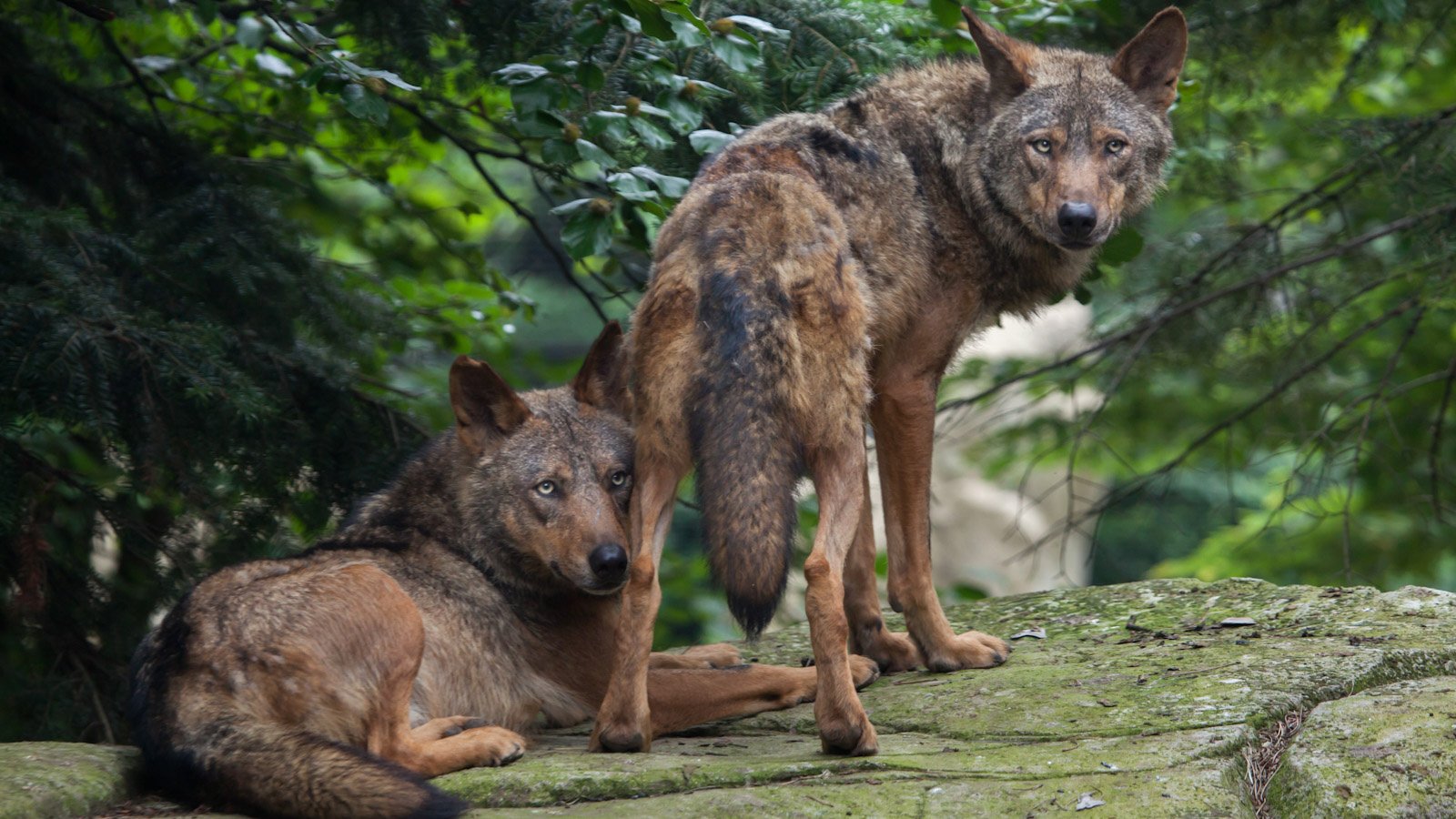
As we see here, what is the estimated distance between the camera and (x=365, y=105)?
16.0ft

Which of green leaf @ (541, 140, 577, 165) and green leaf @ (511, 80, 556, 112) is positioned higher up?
green leaf @ (511, 80, 556, 112)

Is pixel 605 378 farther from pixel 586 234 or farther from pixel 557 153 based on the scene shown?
→ pixel 557 153

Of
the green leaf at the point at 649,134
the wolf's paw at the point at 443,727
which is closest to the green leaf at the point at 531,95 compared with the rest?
the green leaf at the point at 649,134

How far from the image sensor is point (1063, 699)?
479 centimetres

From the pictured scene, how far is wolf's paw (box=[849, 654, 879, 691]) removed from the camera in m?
5.20

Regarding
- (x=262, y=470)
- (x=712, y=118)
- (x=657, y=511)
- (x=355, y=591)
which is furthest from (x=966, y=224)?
(x=262, y=470)

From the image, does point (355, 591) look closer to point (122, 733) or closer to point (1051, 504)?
point (122, 733)

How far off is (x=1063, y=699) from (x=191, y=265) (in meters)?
4.23

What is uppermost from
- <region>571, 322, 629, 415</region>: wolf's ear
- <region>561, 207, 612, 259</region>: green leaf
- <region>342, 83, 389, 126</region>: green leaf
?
<region>561, 207, 612, 259</region>: green leaf

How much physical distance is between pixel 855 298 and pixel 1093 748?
170 centimetres

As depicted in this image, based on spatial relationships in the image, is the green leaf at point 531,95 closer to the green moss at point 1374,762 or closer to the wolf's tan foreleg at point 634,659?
the wolf's tan foreleg at point 634,659

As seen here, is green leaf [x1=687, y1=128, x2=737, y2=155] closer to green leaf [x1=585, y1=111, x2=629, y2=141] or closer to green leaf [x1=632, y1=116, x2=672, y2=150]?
green leaf [x1=632, y1=116, x2=672, y2=150]

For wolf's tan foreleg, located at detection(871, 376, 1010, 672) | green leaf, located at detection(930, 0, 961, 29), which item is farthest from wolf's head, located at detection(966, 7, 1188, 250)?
wolf's tan foreleg, located at detection(871, 376, 1010, 672)

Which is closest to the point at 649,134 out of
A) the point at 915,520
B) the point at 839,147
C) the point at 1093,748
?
the point at 839,147
